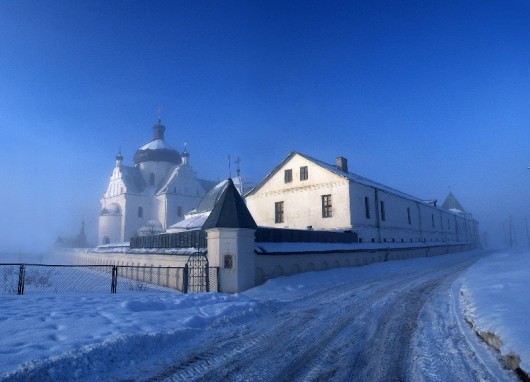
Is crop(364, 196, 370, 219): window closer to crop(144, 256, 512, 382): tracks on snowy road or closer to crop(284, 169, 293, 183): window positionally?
crop(284, 169, 293, 183): window

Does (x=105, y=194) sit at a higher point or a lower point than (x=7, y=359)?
higher

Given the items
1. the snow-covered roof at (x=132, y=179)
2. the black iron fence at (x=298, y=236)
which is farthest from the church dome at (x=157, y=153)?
the black iron fence at (x=298, y=236)

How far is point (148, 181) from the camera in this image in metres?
61.7

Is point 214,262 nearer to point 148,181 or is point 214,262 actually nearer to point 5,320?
point 5,320

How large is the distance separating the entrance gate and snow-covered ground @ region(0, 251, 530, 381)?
7.95ft

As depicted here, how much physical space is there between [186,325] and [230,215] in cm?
712

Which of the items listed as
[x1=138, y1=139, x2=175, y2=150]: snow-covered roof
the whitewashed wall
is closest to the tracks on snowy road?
the whitewashed wall

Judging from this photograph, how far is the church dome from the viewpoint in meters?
62.2

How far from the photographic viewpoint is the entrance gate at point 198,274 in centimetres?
1376

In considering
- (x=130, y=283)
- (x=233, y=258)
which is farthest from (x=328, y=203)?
(x=130, y=283)

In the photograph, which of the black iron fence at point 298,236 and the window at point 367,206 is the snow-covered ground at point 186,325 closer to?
the black iron fence at point 298,236

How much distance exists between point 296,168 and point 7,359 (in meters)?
26.9

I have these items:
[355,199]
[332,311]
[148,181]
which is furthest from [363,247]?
[148,181]

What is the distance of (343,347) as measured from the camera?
6.14m
